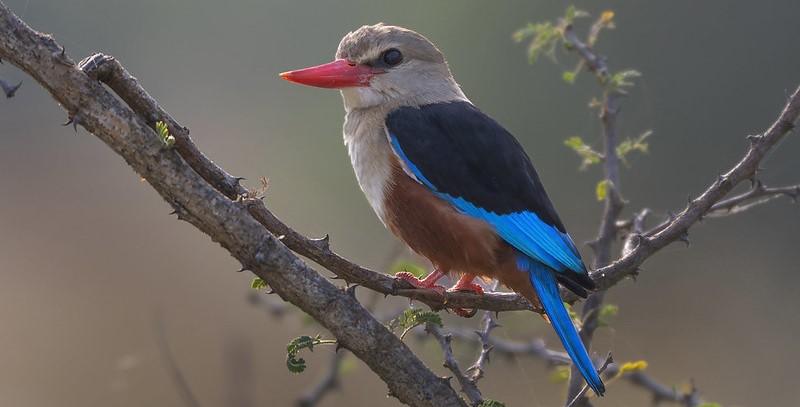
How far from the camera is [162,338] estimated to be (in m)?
2.25

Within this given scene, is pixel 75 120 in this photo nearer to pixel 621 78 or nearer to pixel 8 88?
pixel 8 88

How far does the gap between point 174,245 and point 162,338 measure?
3.08 m

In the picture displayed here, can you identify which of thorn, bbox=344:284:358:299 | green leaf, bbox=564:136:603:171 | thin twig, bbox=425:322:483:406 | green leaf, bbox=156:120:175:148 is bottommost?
thin twig, bbox=425:322:483:406

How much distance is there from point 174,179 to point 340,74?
4.82 ft

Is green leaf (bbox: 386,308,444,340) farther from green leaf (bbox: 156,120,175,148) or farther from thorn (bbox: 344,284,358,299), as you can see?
green leaf (bbox: 156,120,175,148)

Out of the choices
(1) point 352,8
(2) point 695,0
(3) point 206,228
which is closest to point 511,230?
(3) point 206,228

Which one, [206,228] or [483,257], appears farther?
[483,257]

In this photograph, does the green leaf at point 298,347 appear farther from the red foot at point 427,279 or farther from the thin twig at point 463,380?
the red foot at point 427,279

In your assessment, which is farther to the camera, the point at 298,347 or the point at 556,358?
the point at 556,358

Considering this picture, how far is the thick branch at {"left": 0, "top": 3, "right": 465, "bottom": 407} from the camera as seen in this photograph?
171 centimetres

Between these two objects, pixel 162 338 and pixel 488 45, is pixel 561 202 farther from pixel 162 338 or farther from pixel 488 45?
pixel 162 338

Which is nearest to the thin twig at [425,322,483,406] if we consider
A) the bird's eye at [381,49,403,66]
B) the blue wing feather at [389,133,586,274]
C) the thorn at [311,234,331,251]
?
the thorn at [311,234,331,251]

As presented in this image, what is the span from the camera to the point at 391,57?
3248 millimetres

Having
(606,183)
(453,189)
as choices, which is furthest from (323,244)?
(606,183)
